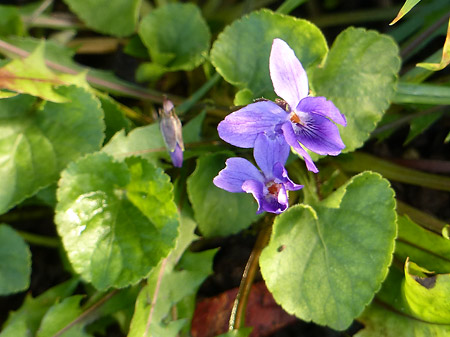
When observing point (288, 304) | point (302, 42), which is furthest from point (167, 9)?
point (288, 304)

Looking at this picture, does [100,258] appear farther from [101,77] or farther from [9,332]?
[101,77]

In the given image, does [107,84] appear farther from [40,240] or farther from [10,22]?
[40,240]

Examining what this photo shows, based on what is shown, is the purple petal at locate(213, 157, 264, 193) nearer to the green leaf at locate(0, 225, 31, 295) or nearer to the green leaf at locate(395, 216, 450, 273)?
the green leaf at locate(395, 216, 450, 273)

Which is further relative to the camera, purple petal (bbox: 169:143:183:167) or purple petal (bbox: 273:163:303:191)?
purple petal (bbox: 169:143:183:167)

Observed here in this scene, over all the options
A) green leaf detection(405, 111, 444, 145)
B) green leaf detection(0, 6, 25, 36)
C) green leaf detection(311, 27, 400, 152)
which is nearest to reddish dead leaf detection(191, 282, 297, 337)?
green leaf detection(311, 27, 400, 152)

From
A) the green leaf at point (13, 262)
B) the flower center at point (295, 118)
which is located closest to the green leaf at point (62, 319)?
the green leaf at point (13, 262)
